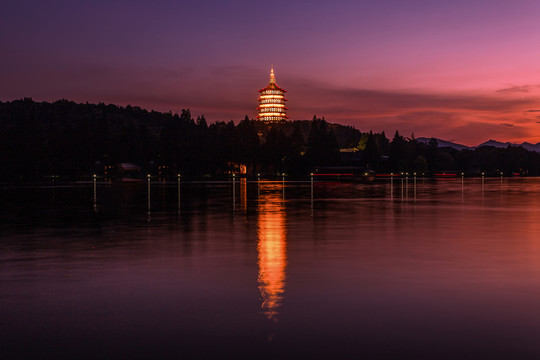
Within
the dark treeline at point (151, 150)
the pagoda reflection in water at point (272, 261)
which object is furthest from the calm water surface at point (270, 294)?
the dark treeline at point (151, 150)

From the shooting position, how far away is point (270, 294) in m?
9.16

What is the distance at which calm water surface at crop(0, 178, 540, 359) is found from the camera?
656cm

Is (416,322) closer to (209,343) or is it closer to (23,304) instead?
(209,343)

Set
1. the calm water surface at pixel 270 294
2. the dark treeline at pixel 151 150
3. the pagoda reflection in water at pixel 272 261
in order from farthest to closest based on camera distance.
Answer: the dark treeline at pixel 151 150 → the pagoda reflection in water at pixel 272 261 → the calm water surface at pixel 270 294

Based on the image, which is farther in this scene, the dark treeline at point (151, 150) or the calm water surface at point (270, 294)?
the dark treeline at point (151, 150)

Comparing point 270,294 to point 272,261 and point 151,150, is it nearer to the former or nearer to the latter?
point 272,261

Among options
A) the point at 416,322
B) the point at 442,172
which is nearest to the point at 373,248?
the point at 416,322

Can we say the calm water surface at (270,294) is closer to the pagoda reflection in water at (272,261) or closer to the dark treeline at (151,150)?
the pagoda reflection in water at (272,261)

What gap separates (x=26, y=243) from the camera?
15.8 m

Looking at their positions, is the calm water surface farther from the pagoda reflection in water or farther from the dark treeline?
the dark treeline

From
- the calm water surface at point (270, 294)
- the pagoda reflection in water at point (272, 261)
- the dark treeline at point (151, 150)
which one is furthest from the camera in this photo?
the dark treeline at point (151, 150)

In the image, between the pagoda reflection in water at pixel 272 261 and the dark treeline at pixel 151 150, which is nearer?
the pagoda reflection in water at pixel 272 261

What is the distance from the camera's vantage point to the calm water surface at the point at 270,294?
6562mm

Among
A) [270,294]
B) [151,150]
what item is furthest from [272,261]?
[151,150]
